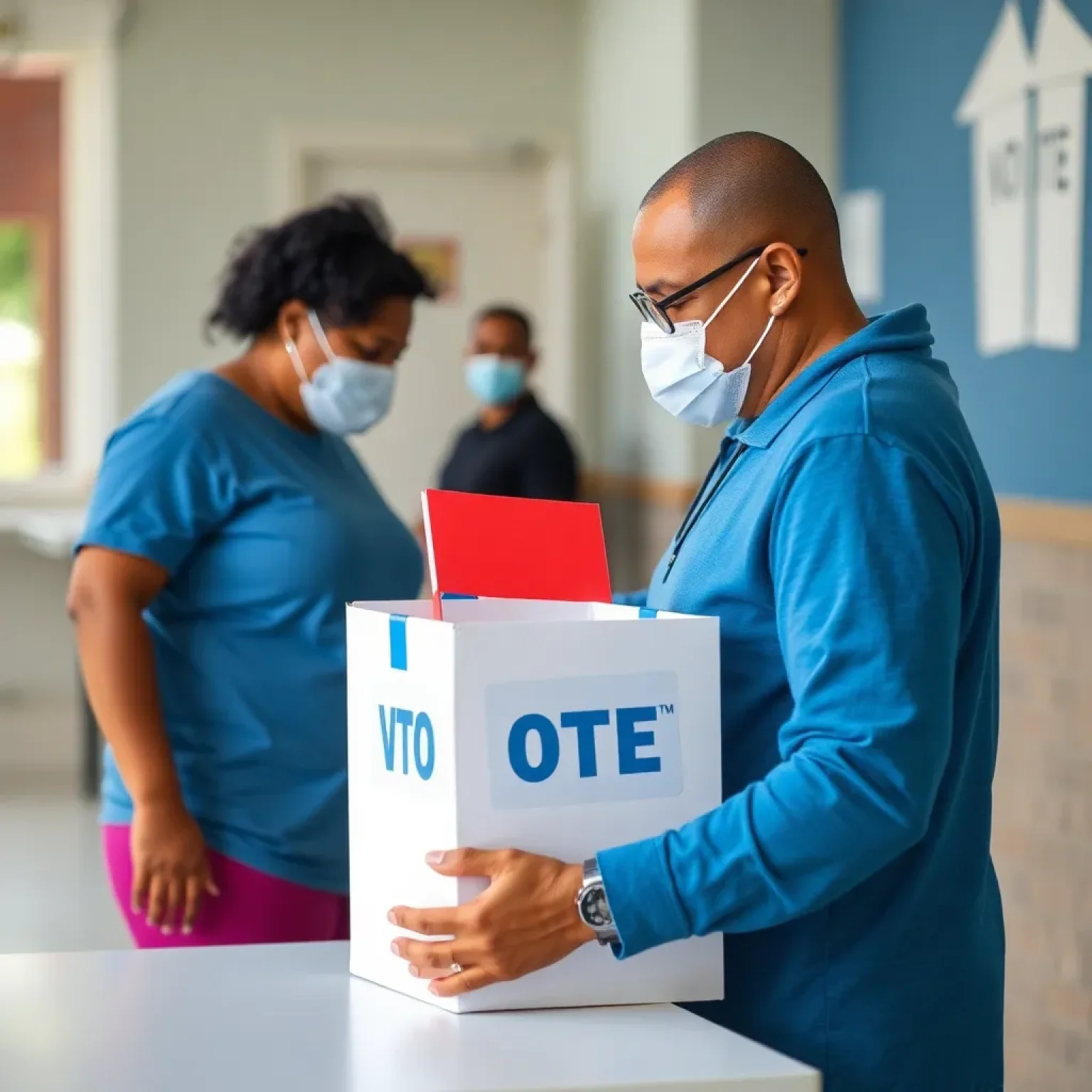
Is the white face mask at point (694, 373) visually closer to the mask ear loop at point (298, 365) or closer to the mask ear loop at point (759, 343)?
the mask ear loop at point (759, 343)

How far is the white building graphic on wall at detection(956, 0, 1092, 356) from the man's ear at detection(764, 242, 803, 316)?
1727mm

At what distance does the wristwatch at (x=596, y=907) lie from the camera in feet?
3.53

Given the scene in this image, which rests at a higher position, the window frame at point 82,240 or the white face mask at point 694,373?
the window frame at point 82,240

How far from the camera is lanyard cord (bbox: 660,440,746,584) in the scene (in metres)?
1.27

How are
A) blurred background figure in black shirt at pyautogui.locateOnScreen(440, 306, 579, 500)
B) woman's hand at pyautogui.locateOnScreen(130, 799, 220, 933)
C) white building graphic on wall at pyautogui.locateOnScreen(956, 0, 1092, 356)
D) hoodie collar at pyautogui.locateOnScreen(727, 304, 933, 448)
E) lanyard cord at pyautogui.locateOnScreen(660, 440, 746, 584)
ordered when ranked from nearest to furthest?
1. hoodie collar at pyautogui.locateOnScreen(727, 304, 933, 448)
2. lanyard cord at pyautogui.locateOnScreen(660, 440, 746, 584)
3. woman's hand at pyautogui.locateOnScreen(130, 799, 220, 933)
4. white building graphic on wall at pyautogui.locateOnScreen(956, 0, 1092, 356)
5. blurred background figure in black shirt at pyautogui.locateOnScreen(440, 306, 579, 500)

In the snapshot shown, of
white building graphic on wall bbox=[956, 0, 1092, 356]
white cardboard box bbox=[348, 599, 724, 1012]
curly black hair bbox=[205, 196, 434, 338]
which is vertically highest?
white building graphic on wall bbox=[956, 0, 1092, 356]

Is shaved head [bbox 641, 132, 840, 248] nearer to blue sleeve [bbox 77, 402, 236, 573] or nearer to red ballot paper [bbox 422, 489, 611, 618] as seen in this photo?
red ballot paper [bbox 422, 489, 611, 618]

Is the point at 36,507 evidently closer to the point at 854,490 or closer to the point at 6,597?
the point at 6,597

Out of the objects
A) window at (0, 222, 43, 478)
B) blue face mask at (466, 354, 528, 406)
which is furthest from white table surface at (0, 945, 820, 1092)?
window at (0, 222, 43, 478)

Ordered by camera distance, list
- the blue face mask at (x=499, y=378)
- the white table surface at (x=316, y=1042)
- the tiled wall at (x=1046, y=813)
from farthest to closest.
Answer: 1. the blue face mask at (x=499, y=378)
2. the tiled wall at (x=1046, y=813)
3. the white table surface at (x=316, y=1042)

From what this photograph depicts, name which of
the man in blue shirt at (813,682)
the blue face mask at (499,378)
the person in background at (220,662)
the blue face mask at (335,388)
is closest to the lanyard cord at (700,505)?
the man in blue shirt at (813,682)

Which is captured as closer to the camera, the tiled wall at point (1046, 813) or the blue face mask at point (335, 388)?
the blue face mask at point (335, 388)

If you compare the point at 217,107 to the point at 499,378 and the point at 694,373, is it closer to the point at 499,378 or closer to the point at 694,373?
the point at 499,378

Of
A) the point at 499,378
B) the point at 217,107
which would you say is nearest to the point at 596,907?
the point at 499,378
